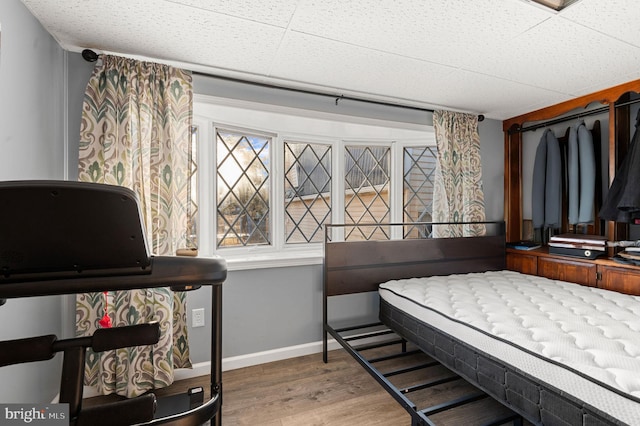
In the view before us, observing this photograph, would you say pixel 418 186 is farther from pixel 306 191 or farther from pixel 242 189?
pixel 242 189

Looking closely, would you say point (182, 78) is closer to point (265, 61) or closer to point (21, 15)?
point (265, 61)

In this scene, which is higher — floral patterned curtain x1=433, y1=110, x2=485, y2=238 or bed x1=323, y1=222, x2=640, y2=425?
floral patterned curtain x1=433, y1=110, x2=485, y2=238

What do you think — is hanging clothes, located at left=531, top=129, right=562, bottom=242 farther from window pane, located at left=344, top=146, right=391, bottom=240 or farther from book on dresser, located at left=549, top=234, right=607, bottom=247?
window pane, located at left=344, top=146, right=391, bottom=240

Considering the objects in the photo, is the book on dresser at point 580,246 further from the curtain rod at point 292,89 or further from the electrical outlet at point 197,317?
the electrical outlet at point 197,317

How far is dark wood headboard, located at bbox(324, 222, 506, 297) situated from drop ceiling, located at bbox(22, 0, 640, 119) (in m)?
1.27

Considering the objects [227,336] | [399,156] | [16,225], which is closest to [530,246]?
[399,156]

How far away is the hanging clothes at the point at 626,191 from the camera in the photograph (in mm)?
2162

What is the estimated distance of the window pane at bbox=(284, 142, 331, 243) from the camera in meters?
2.85

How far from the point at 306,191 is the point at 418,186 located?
1.16 m

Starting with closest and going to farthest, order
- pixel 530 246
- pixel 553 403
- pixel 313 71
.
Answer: pixel 553 403 → pixel 313 71 → pixel 530 246

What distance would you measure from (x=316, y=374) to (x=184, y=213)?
1.46 meters

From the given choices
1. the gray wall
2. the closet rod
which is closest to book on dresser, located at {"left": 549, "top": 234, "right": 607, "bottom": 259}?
the closet rod

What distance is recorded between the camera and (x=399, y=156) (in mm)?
3074

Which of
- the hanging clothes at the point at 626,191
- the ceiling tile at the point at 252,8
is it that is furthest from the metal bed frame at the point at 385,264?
the ceiling tile at the point at 252,8
